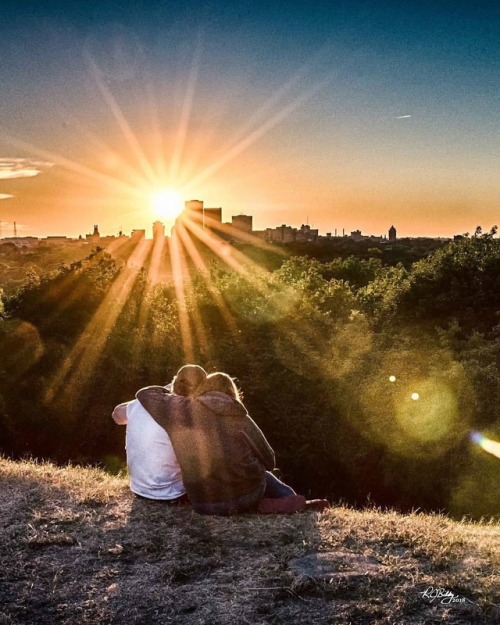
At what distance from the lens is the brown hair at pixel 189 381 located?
6824 mm

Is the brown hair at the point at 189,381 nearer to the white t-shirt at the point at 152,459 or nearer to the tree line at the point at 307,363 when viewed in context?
the white t-shirt at the point at 152,459

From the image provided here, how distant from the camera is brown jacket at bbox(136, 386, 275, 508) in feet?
21.3

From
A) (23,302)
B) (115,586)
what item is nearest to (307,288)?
(23,302)

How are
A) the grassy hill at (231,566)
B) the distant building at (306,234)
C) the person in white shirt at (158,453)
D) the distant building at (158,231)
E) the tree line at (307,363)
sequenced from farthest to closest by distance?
the distant building at (306,234)
the distant building at (158,231)
the tree line at (307,363)
the person in white shirt at (158,453)
the grassy hill at (231,566)

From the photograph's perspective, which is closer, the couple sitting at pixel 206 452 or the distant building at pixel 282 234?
the couple sitting at pixel 206 452

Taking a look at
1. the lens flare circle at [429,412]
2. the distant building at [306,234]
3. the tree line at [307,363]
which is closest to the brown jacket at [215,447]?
the tree line at [307,363]

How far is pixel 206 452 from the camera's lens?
21.3 ft

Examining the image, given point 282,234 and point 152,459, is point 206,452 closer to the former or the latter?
point 152,459

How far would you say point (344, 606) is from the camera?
4.48m

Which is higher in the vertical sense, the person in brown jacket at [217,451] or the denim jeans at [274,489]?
the person in brown jacket at [217,451]

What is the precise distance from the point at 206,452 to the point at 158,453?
2.03 ft

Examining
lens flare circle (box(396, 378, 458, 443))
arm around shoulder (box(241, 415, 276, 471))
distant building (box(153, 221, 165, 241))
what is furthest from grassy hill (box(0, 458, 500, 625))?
distant building (box(153, 221, 165, 241))

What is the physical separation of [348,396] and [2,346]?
9.78m

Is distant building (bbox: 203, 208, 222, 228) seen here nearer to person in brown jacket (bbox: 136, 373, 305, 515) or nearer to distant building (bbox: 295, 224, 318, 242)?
distant building (bbox: 295, 224, 318, 242)
